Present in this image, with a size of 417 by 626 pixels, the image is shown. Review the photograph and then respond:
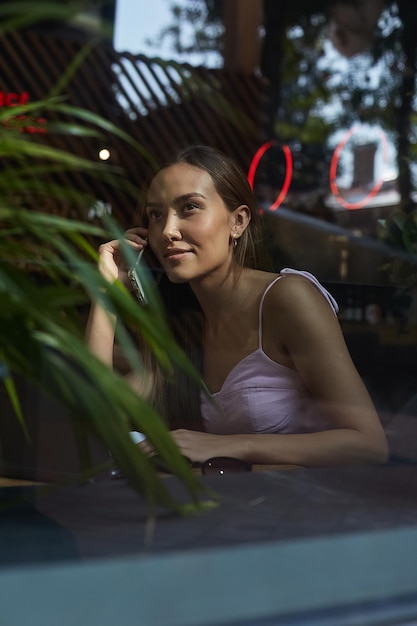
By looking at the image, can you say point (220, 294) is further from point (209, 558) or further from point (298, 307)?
point (209, 558)

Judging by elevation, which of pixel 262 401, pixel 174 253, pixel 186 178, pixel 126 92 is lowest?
pixel 262 401

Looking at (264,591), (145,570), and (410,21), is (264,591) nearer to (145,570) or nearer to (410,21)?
(145,570)

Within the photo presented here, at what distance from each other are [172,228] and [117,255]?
0.44 m

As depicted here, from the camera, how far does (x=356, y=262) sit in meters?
2.96

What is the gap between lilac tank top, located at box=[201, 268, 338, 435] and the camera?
54.0 inches

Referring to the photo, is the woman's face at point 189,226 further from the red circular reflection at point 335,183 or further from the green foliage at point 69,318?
the red circular reflection at point 335,183

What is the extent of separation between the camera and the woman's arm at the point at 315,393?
1227 millimetres

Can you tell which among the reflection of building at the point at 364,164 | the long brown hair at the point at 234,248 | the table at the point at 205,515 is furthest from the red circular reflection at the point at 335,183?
the table at the point at 205,515

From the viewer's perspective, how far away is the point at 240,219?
1.51m

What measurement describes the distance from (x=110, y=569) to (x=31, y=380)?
0.15 metres

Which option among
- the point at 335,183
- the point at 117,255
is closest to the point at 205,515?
the point at 117,255

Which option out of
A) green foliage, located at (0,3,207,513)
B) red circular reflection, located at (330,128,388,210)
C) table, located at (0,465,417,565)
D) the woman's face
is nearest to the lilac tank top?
the woman's face

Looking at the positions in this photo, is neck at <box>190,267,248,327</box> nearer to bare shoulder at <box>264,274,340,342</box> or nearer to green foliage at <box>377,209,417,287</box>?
bare shoulder at <box>264,274,340,342</box>

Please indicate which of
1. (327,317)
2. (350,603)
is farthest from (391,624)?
(327,317)
